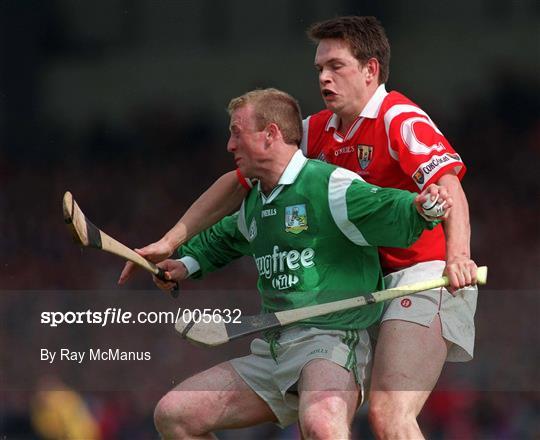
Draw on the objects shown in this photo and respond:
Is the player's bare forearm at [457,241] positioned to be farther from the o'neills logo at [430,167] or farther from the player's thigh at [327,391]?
the player's thigh at [327,391]

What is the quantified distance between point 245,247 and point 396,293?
747mm

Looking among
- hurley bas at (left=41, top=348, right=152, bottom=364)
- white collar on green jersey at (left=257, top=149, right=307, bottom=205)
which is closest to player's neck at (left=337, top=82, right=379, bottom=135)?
white collar on green jersey at (left=257, top=149, right=307, bottom=205)

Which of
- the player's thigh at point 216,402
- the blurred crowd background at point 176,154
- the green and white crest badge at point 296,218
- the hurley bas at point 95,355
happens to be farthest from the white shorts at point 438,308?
the hurley bas at point 95,355

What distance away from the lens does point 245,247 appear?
14.5 feet

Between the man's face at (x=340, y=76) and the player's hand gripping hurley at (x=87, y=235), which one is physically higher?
the man's face at (x=340, y=76)

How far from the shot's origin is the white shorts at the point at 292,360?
3.86m

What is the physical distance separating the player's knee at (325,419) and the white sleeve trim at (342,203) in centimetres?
49

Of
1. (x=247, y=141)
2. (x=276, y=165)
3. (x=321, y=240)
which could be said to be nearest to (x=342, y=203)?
→ (x=321, y=240)

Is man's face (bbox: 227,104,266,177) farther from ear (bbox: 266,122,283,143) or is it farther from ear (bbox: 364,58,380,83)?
ear (bbox: 364,58,380,83)

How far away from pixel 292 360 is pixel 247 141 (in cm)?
69

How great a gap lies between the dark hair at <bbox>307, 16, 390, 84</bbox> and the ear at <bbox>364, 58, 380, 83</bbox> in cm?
1

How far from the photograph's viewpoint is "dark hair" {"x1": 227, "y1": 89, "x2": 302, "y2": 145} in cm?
398
